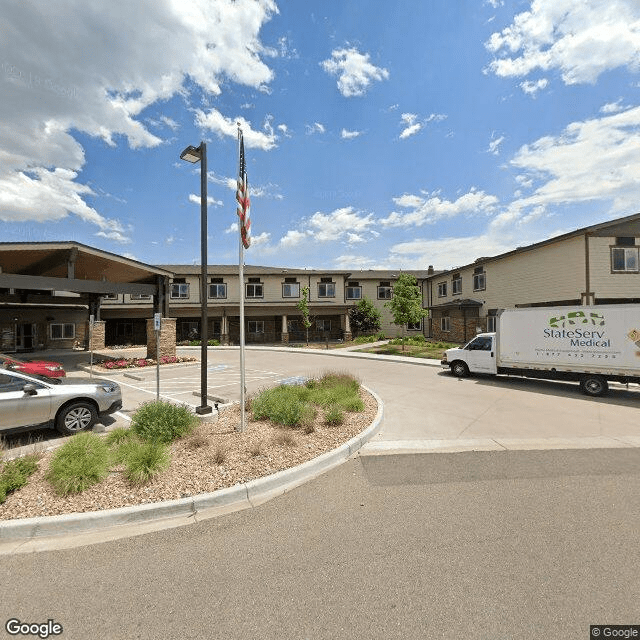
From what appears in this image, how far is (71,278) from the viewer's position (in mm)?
16844

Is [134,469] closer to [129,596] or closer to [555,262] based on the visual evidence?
[129,596]

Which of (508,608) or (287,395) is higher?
(287,395)

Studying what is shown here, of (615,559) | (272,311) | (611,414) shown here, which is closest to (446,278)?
(272,311)

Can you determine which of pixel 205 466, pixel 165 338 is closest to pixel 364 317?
pixel 165 338

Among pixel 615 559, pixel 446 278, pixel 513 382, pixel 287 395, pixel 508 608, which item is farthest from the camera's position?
pixel 446 278

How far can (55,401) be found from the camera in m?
6.87

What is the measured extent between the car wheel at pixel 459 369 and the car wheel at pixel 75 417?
13893 millimetres

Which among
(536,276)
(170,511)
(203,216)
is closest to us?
(170,511)

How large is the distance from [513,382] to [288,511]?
42.1 ft

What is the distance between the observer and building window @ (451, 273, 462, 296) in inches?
1217

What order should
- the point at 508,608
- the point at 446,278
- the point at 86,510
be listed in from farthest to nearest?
the point at 446,278 < the point at 86,510 < the point at 508,608

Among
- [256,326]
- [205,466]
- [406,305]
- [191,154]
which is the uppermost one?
[191,154]

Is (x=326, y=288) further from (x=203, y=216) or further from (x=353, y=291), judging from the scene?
(x=203, y=216)

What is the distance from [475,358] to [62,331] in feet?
112
